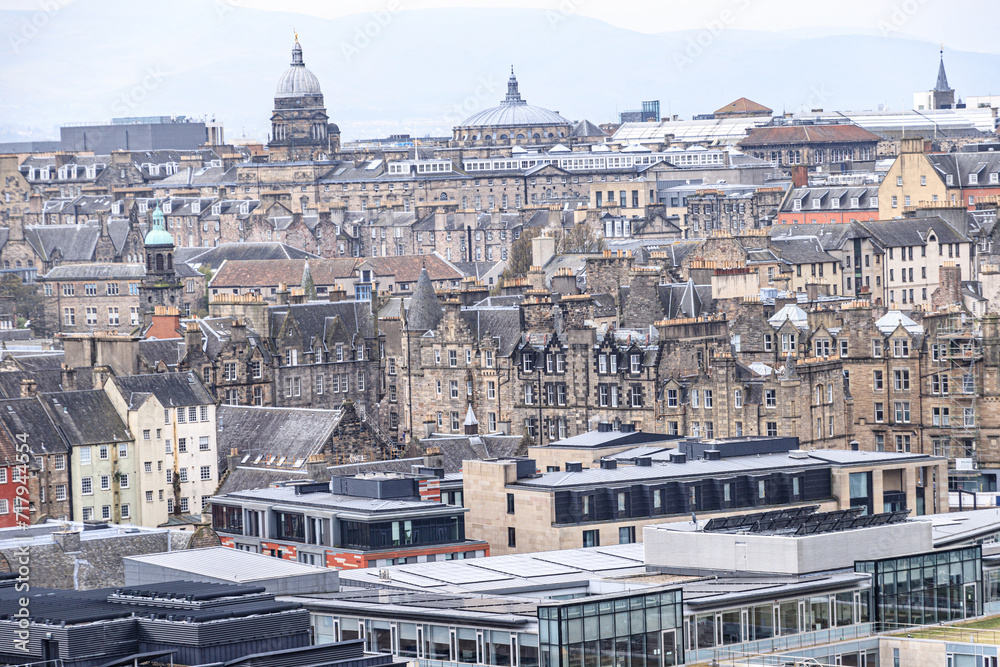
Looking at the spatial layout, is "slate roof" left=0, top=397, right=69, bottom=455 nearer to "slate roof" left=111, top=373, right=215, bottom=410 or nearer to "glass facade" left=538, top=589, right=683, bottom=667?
"slate roof" left=111, top=373, right=215, bottom=410

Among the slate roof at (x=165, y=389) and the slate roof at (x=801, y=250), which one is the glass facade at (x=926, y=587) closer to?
the slate roof at (x=165, y=389)

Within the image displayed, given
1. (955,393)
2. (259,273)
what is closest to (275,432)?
(955,393)

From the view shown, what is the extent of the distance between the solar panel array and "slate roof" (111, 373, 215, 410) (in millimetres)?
39788

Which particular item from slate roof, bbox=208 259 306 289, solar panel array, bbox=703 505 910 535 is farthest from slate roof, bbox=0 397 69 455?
slate roof, bbox=208 259 306 289

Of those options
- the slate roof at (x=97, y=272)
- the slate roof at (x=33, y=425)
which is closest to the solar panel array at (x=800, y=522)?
the slate roof at (x=33, y=425)

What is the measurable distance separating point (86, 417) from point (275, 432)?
307 inches

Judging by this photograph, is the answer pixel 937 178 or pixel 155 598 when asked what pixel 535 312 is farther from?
pixel 937 178

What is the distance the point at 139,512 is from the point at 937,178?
301 feet

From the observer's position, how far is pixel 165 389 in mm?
96562

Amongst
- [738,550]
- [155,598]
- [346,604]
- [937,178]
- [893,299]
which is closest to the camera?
[155,598]

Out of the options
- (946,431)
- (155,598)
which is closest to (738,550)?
(155,598)

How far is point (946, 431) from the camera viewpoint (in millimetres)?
93688

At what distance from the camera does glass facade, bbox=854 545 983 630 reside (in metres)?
57.1

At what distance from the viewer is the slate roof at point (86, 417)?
302 ft
